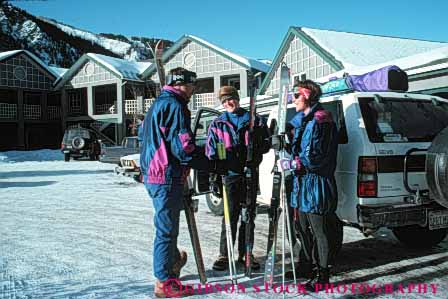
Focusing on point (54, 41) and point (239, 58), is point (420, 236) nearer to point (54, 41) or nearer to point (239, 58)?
point (239, 58)

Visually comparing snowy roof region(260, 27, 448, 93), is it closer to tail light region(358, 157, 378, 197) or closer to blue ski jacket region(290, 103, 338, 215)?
tail light region(358, 157, 378, 197)

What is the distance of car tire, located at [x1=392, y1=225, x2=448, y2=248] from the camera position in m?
5.47

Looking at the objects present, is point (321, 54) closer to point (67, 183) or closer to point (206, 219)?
point (67, 183)

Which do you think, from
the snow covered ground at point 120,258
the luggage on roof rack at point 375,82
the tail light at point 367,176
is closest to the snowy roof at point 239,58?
the snow covered ground at point 120,258

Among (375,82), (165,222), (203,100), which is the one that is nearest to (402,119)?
(375,82)

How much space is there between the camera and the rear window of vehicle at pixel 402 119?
4.52 m

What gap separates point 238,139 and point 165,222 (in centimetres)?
123

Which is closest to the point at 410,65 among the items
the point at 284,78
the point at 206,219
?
the point at 206,219

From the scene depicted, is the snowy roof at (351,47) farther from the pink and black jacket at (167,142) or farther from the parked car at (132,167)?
the pink and black jacket at (167,142)

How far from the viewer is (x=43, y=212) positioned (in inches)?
314

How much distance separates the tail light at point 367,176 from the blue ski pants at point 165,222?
1.73 m

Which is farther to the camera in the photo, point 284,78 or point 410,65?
point 410,65

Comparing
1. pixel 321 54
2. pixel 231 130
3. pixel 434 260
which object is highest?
pixel 321 54

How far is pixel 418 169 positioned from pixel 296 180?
4.36ft
